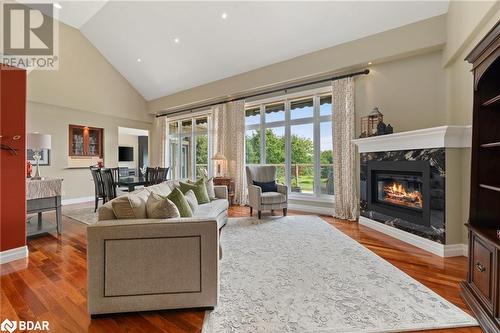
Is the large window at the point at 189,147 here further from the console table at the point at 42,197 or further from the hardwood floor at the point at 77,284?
the hardwood floor at the point at 77,284

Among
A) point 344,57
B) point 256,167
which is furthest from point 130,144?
point 344,57

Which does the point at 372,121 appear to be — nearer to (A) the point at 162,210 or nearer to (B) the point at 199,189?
(B) the point at 199,189

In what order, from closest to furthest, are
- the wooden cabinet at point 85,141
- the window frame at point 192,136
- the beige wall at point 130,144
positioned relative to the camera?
the wooden cabinet at point 85,141, the window frame at point 192,136, the beige wall at point 130,144

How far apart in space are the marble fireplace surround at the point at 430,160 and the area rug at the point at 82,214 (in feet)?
18.1

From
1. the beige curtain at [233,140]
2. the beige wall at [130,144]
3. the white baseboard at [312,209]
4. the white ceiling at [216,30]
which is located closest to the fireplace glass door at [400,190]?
the white baseboard at [312,209]

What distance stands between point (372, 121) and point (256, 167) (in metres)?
2.48

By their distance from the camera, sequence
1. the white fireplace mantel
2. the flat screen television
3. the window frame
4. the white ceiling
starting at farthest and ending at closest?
1. the flat screen television
2. the window frame
3. the white ceiling
4. the white fireplace mantel

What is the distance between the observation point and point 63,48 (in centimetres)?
633

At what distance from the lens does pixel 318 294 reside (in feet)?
6.91

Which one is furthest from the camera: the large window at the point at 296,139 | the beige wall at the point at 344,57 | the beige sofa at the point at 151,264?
the large window at the point at 296,139

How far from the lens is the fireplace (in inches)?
132

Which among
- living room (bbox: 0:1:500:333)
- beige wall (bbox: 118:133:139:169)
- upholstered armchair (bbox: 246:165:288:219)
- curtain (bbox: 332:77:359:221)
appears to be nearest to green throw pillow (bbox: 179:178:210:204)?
living room (bbox: 0:1:500:333)

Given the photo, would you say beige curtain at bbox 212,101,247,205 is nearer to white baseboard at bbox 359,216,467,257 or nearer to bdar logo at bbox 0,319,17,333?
white baseboard at bbox 359,216,467,257

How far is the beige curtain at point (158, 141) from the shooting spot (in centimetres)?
866
